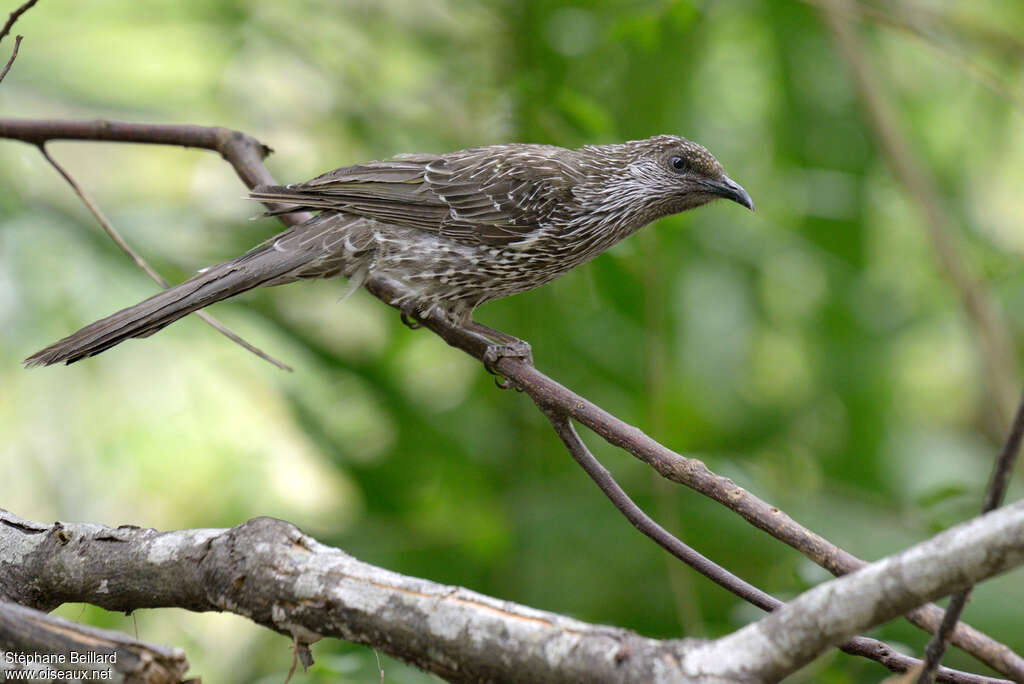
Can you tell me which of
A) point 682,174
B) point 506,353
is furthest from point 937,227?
point 506,353

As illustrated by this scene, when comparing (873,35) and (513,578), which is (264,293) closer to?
(513,578)

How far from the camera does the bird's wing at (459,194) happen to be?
12.9ft

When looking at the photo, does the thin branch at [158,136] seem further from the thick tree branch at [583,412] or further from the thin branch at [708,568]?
the thin branch at [708,568]

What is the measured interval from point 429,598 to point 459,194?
94.8 inches

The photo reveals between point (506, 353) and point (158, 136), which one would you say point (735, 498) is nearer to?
point (506, 353)

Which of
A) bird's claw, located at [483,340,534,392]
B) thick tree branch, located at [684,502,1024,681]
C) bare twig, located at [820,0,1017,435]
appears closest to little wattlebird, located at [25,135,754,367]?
bird's claw, located at [483,340,534,392]

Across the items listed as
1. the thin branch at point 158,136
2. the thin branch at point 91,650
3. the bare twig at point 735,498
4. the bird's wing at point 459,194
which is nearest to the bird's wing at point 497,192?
the bird's wing at point 459,194

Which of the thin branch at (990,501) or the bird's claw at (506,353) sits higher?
the thin branch at (990,501)

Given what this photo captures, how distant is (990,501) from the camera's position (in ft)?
5.45

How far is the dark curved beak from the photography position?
3.94 meters

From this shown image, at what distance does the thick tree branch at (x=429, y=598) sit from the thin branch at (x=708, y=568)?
0.14 m

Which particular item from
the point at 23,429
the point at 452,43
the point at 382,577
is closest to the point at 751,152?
the point at 452,43

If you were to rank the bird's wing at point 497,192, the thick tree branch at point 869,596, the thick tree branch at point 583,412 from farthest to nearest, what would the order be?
the bird's wing at point 497,192 < the thick tree branch at point 583,412 < the thick tree branch at point 869,596

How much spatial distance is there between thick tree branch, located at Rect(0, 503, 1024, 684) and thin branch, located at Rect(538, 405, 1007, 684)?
0.14m
